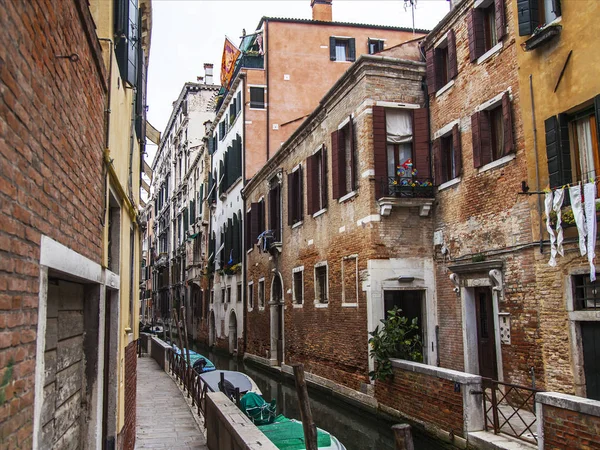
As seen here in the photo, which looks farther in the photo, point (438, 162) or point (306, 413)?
point (438, 162)

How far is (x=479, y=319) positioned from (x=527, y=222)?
247 cm

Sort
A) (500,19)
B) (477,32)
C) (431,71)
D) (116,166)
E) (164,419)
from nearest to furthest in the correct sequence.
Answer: (116,166), (500,19), (164,419), (477,32), (431,71)

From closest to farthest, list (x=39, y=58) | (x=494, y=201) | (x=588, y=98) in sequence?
(x=39, y=58) < (x=588, y=98) < (x=494, y=201)

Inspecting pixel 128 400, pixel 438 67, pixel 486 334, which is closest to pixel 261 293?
pixel 438 67

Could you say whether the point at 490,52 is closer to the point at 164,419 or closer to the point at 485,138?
the point at 485,138

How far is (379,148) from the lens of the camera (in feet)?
42.7

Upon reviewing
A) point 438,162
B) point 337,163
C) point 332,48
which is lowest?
point 438,162

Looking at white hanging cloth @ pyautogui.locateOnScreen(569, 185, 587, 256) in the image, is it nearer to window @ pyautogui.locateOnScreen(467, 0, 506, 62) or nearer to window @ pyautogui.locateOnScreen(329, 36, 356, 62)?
window @ pyautogui.locateOnScreen(467, 0, 506, 62)

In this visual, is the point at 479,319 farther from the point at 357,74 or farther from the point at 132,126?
the point at 132,126

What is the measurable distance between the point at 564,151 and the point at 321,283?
8496 millimetres

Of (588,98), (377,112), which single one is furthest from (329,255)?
(588,98)

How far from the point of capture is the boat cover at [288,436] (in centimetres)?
770

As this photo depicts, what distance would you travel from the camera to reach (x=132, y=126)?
22.3ft

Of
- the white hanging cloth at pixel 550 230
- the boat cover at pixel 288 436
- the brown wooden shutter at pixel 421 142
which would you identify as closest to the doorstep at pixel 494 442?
the boat cover at pixel 288 436
